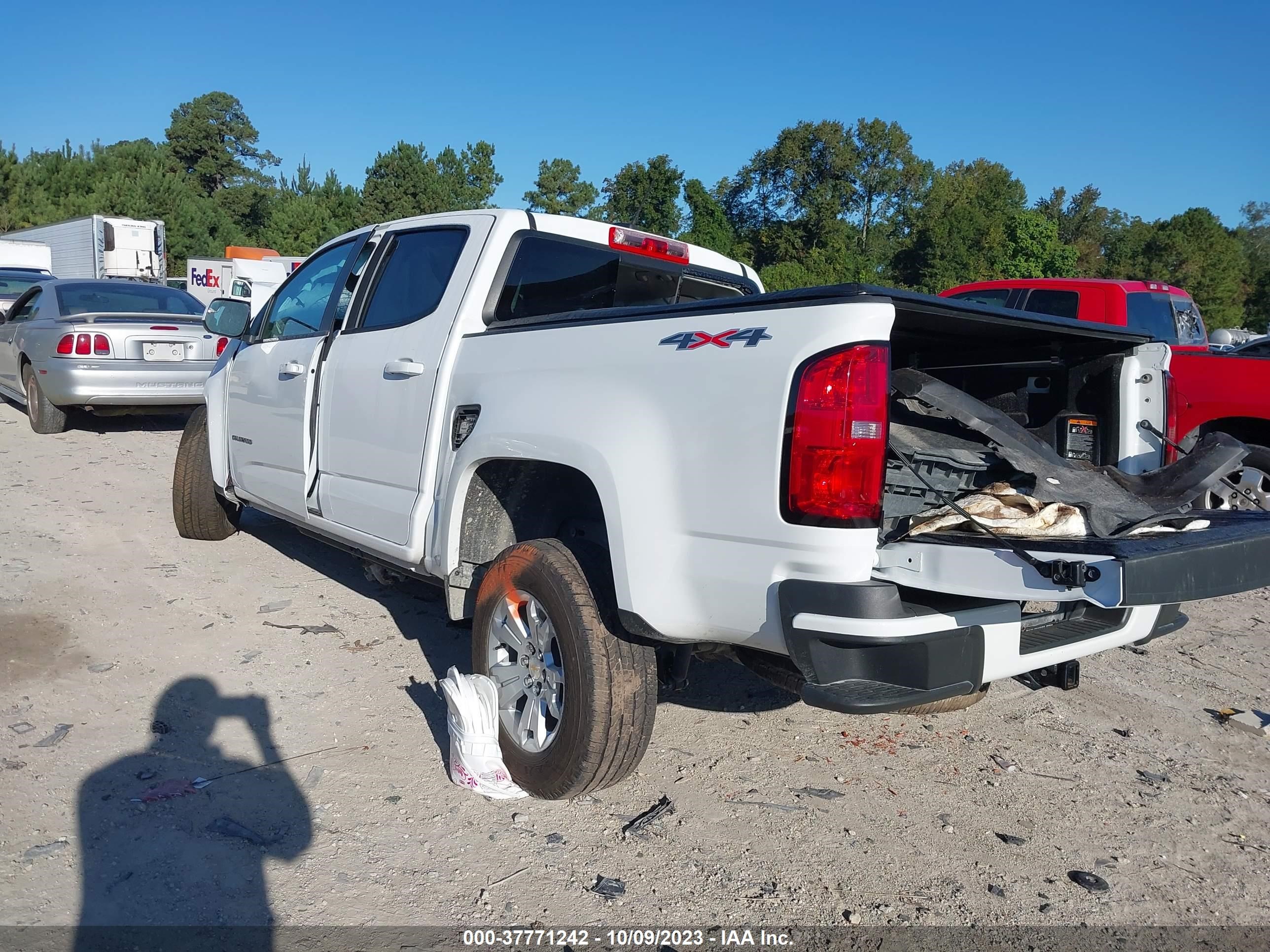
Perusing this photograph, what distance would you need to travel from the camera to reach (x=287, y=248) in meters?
55.8

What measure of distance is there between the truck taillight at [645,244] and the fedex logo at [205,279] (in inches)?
1257

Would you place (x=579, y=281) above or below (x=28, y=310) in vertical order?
below

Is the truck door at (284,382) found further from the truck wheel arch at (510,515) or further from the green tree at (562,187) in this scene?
the green tree at (562,187)

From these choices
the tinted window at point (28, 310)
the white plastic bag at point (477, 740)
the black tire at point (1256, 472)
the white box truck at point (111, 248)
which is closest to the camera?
the white plastic bag at point (477, 740)

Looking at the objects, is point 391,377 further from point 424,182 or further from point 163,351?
point 424,182

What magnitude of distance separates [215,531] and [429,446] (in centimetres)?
333

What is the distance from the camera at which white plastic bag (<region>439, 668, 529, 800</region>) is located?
10.6 ft

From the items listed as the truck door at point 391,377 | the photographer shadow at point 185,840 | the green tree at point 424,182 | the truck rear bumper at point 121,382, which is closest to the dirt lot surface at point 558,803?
the photographer shadow at point 185,840

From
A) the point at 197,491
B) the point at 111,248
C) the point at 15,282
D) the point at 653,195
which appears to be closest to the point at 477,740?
the point at 197,491

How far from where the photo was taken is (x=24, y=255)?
26516mm

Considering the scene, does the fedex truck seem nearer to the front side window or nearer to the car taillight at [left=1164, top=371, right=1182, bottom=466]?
the front side window

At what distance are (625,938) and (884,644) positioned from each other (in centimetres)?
106

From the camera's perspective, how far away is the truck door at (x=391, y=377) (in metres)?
3.72

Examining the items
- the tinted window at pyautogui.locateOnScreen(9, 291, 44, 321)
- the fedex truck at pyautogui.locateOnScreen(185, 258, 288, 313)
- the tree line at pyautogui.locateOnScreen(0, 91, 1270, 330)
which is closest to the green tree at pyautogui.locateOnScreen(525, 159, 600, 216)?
the tree line at pyautogui.locateOnScreen(0, 91, 1270, 330)
